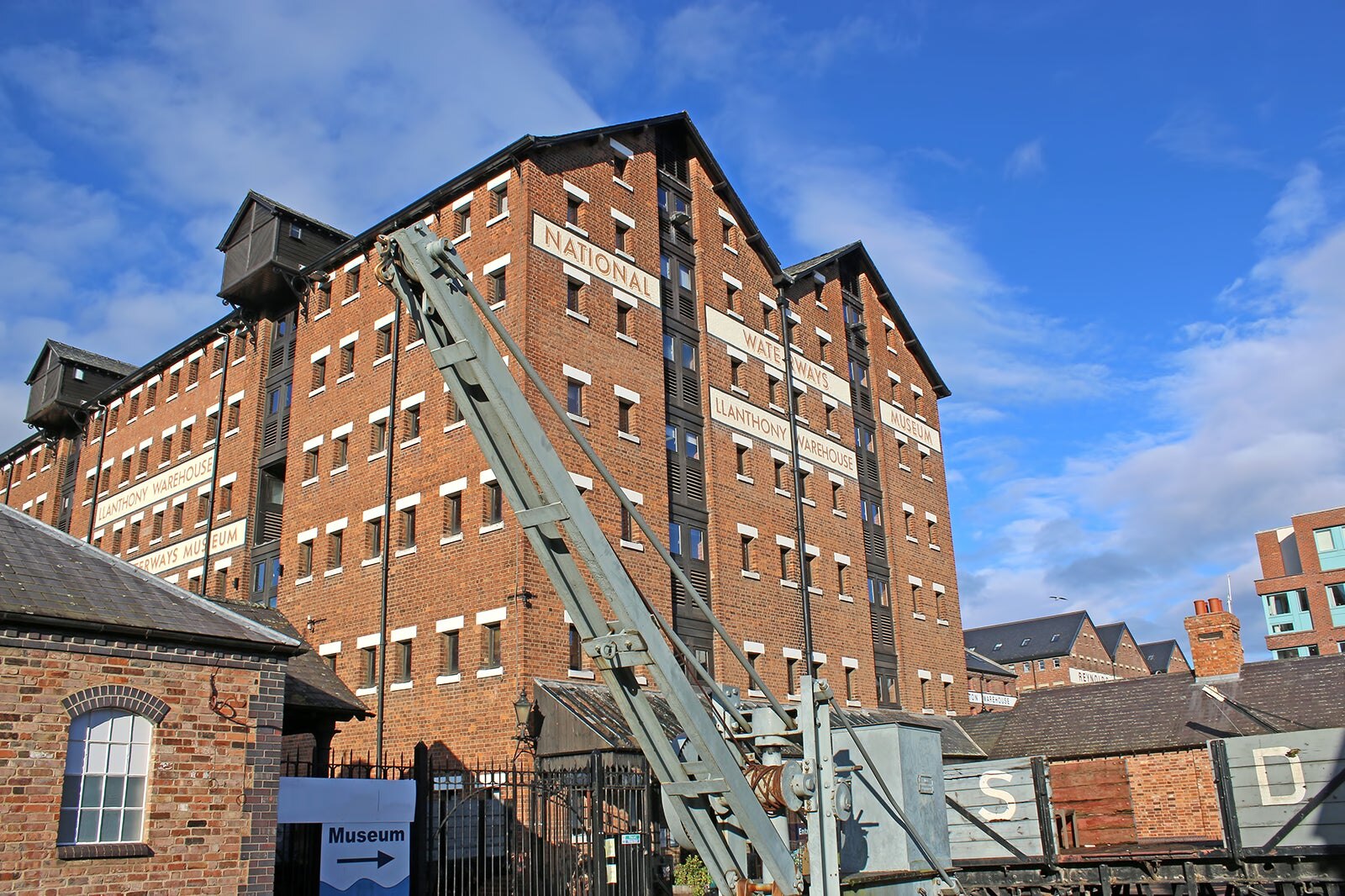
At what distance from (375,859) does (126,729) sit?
405 centimetres

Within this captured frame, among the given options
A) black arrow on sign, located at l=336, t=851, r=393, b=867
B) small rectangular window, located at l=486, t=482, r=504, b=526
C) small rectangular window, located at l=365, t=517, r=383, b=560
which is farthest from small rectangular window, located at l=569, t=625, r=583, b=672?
black arrow on sign, located at l=336, t=851, r=393, b=867

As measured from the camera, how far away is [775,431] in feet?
118

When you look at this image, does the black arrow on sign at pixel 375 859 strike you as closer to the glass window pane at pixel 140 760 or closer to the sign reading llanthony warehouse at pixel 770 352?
the glass window pane at pixel 140 760

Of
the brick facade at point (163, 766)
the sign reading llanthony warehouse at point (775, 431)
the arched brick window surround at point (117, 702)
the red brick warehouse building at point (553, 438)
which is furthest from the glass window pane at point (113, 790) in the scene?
the sign reading llanthony warehouse at point (775, 431)

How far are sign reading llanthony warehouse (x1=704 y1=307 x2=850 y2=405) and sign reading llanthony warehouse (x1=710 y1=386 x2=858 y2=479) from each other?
2.00m

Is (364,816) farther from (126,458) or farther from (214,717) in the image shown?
(126,458)

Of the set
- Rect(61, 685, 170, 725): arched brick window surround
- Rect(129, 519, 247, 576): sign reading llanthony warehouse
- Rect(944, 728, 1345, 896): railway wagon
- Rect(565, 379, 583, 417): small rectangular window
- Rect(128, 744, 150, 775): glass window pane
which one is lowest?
Rect(944, 728, 1345, 896): railway wagon

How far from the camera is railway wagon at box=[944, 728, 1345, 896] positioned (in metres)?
16.5

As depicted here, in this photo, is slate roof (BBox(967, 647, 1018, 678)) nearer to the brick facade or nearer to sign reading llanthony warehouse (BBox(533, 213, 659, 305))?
sign reading llanthony warehouse (BBox(533, 213, 659, 305))

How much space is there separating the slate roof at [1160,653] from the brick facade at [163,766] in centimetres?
10851

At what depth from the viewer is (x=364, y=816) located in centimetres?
1598

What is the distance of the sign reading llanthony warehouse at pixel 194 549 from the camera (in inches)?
1398

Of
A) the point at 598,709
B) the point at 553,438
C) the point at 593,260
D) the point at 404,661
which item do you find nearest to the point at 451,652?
the point at 404,661

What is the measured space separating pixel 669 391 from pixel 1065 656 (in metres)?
66.4
